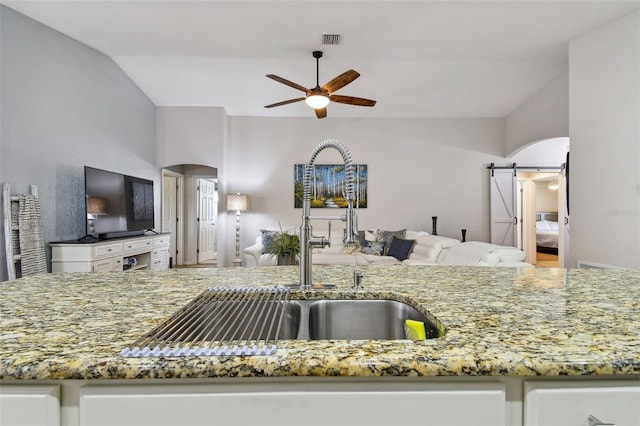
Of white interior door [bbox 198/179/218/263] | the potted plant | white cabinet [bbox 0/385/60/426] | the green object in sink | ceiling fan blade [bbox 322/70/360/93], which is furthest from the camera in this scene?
white interior door [bbox 198/179/218/263]

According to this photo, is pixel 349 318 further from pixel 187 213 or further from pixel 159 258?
pixel 187 213

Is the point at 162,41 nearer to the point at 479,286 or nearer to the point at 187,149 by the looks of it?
the point at 187,149

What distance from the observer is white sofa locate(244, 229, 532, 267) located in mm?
3189

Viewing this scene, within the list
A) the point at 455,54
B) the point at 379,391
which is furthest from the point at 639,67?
the point at 379,391

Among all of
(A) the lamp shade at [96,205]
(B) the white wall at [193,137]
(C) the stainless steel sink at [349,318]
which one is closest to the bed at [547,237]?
(B) the white wall at [193,137]

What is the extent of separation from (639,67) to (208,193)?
23.4 feet

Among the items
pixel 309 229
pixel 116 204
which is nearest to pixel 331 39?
pixel 309 229

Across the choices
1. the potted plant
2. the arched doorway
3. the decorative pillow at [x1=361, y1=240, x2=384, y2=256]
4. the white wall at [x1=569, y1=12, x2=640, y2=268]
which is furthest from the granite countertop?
the arched doorway

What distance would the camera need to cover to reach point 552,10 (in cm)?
314

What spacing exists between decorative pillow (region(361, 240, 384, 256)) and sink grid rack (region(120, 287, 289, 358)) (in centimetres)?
420

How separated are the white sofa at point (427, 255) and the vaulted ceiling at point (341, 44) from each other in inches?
87.8

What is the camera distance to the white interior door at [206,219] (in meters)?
7.20

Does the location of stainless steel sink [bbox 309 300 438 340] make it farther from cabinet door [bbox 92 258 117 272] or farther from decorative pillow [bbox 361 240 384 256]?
decorative pillow [bbox 361 240 384 256]

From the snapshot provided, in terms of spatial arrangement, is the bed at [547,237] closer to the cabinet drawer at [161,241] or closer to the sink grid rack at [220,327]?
the cabinet drawer at [161,241]
